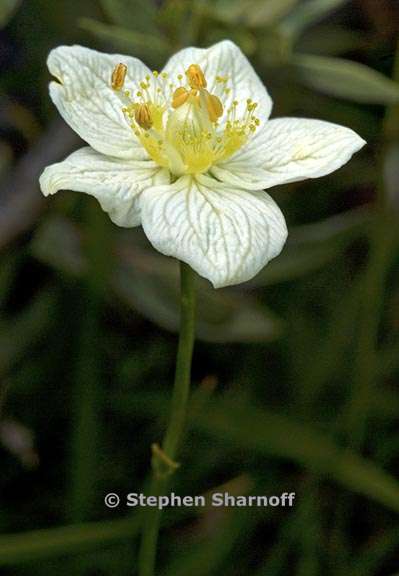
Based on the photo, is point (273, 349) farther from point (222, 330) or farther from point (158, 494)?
point (158, 494)

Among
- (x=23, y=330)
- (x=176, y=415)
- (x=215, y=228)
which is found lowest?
(x=23, y=330)

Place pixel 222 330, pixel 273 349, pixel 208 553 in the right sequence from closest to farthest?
pixel 208 553 → pixel 222 330 → pixel 273 349

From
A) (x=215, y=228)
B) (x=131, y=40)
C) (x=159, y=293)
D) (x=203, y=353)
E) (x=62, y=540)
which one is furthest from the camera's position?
(x=203, y=353)

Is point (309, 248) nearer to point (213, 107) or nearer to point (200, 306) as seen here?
point (200, 306)

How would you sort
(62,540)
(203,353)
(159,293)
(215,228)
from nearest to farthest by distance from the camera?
1. (215,228)
2. (62,540)
3. (159,293)
4. (203,353)

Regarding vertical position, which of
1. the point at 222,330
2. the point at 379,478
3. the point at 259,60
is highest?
the point at 259,60

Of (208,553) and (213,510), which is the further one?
(213,510)

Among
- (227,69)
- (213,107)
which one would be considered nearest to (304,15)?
(227,69)

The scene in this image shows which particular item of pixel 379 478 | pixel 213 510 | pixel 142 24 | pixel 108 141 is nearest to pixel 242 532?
pixel 213 510
